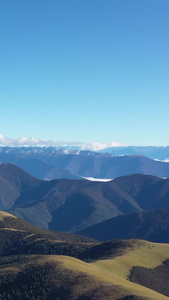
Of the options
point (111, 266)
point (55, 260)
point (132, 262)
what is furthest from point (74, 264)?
point (132, 262)

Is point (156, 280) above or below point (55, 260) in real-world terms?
below

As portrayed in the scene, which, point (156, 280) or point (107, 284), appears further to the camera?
point (156, 280)

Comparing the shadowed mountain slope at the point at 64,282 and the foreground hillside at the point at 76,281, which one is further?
the foreground hillside at the point at 76,281

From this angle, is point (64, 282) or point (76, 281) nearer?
point (76, 281)

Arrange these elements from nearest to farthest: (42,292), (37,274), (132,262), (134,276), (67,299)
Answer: (67,299) < (42,292) < (37,274) < (134,276) < (132,262)

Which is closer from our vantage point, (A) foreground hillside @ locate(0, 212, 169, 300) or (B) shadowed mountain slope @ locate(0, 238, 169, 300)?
(B) shadowed mountain slope @ locate(0, 238, 169, 300)

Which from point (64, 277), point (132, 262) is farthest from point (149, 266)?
point (64, 277)

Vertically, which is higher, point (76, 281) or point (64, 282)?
point (76, 281)

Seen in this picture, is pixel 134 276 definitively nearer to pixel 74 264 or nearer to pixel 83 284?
pixel 74 264

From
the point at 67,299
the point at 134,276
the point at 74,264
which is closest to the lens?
the point at 67,299
